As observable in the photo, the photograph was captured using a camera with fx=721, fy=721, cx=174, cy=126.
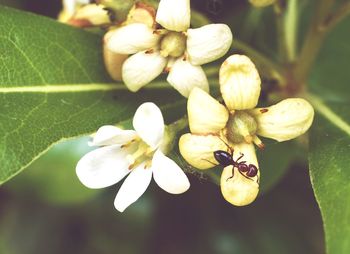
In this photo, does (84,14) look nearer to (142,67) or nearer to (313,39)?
(142,67)

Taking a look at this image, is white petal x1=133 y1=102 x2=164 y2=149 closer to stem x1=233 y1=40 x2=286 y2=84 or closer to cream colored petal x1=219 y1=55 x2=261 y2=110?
cream colored petal x1=219 y1=55 x2=261 y2=110

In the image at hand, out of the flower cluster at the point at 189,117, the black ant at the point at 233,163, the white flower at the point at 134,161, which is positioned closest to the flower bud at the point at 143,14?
the flower cluster at the point at 189,117

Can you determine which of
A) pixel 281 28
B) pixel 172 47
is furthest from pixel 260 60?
pixel 172 47

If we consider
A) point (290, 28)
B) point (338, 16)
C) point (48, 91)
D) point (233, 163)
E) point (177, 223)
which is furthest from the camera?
point (177, 223)

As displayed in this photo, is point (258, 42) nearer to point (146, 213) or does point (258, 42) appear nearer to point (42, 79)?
point (146, 213)

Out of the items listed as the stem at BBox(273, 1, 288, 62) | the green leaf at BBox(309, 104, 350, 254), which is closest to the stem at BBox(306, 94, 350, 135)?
the green leaf at BBox(309, 104, 350, 254)
